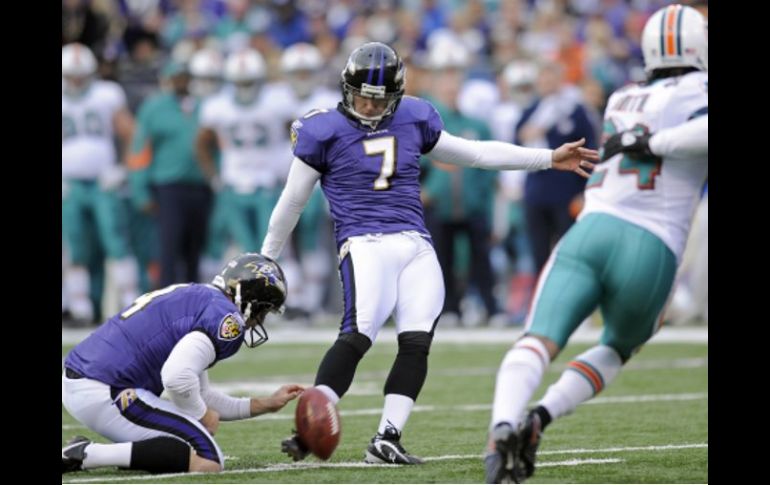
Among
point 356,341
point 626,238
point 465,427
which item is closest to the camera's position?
point 626,238

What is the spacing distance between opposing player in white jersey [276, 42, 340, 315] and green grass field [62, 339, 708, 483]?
2726 mm

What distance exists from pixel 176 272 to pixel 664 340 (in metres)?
4.20

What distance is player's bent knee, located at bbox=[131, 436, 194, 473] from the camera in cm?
602

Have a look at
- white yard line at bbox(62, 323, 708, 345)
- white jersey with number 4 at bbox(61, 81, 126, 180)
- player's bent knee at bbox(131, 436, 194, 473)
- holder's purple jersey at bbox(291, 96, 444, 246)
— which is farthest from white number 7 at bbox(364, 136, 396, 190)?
white jersey with number 4 at bbox(61, 81, 126, 180)

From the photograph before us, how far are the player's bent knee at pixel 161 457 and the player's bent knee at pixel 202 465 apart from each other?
12mm

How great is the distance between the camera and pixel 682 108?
5820 millimetres

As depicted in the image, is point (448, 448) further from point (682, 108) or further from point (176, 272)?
point (176, 272)

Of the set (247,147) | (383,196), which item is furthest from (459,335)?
(383,196)

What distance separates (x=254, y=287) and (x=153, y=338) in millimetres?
448

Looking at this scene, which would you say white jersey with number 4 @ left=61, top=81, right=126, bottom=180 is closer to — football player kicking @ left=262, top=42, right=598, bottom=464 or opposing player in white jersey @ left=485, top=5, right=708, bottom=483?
football player kicking @ left=262, top=42, right=598, bottom=464

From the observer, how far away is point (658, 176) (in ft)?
19.0

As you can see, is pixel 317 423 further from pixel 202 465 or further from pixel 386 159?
pixel 386 159

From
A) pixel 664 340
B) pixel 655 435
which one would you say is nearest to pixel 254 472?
pixel 655 435
